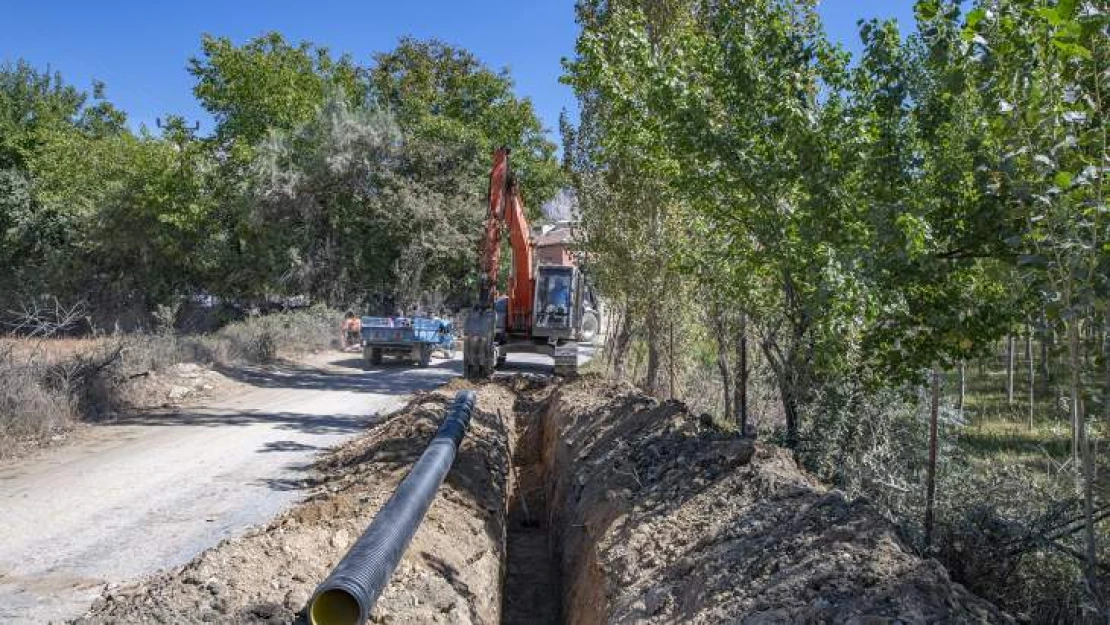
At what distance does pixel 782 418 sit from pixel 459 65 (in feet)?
117

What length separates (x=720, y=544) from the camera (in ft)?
16.7

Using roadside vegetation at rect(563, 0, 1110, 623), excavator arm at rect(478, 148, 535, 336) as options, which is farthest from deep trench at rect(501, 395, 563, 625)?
excavator arm at rect(478, 148, 535, 336)

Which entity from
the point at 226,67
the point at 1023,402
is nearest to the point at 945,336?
the point at 1023,402

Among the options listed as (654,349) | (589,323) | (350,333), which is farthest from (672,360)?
(350,333)

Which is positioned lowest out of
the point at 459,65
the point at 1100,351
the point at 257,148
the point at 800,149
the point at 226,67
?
the point at 1100,351

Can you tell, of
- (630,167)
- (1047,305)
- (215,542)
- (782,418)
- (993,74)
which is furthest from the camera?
(630,167)

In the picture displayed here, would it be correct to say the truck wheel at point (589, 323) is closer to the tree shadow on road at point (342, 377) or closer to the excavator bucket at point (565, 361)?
the excavator bucket at point (565, 361)

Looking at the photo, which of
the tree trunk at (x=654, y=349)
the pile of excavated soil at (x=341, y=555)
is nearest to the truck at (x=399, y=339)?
the tree trunk at (x=654, y=349)

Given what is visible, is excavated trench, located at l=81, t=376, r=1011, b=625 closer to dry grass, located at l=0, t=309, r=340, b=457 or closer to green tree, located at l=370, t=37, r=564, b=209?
dry grass, located at l=0, t=309, r=340, b=457

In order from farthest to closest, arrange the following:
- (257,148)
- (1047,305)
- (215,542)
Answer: (257,148)
(215,542)
(1047,305)

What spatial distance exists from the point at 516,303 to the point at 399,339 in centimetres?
500

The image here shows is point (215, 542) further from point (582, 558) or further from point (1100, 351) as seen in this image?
point (1100, 351)

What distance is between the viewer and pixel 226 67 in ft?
113

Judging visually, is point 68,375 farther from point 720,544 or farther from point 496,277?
point 720,544
